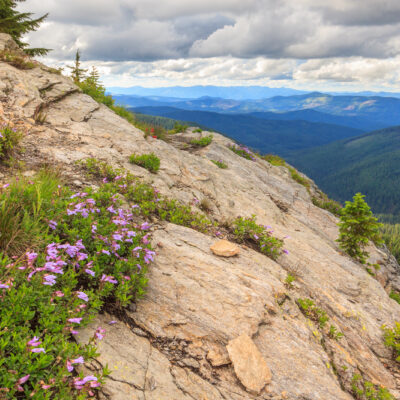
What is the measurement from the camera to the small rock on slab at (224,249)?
649 cm

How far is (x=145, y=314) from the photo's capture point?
4.36m

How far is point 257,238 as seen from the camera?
801 centimetres

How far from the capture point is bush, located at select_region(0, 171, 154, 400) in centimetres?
248

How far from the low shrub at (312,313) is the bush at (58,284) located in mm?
3787

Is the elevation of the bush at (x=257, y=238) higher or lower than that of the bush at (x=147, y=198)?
lower

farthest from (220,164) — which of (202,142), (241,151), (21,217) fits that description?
(21,217)

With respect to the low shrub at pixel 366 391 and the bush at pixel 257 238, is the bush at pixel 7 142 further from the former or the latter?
the low shrub at pixel 366 391

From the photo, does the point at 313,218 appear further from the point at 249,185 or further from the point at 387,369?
the point at 387,369

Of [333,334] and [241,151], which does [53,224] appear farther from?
[241,151]

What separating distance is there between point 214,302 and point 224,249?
1.77m

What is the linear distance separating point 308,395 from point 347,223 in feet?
28.4

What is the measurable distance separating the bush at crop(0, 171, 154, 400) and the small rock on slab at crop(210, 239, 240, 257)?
196cm

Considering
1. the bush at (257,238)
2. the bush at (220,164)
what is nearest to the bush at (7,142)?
the bush at (257,238)

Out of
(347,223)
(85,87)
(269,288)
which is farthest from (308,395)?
(85,87)
